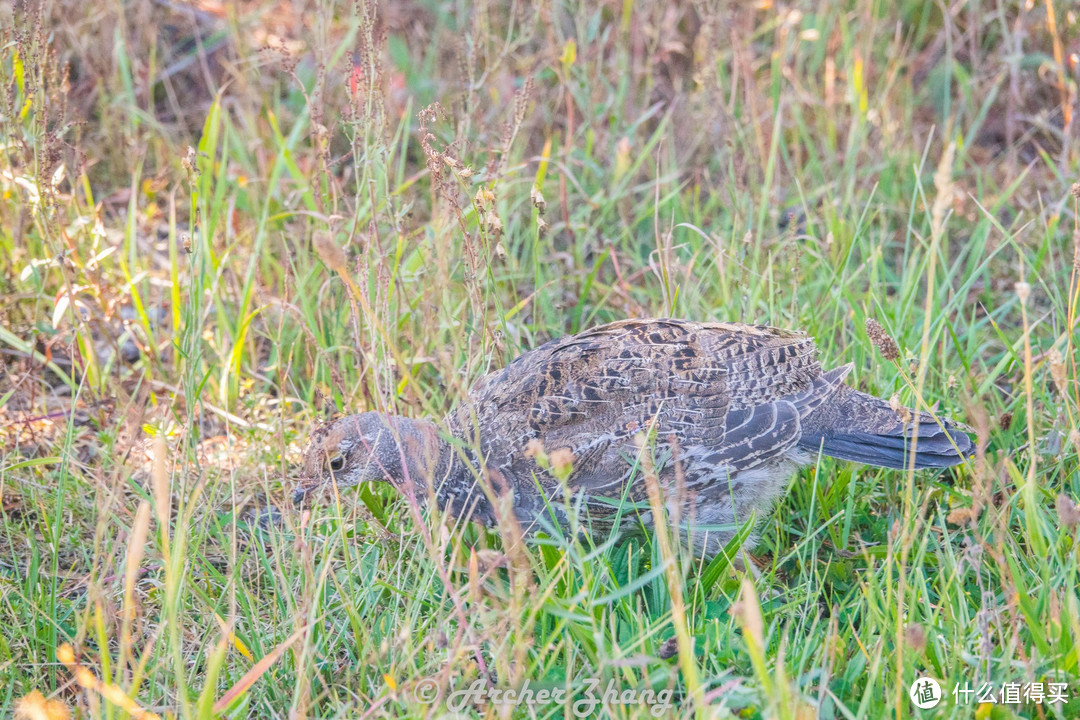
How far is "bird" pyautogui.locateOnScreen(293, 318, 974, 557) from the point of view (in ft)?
11.0

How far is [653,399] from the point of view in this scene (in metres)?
3.43

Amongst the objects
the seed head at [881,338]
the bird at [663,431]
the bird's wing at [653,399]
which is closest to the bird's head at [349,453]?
the bird at [663,431]

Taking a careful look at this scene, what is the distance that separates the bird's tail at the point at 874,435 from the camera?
10.8 feet

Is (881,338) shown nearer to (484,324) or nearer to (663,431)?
(663,431)

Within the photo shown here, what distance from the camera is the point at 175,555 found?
2324 mm

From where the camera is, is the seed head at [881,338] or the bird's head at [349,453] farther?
the bird's head at [349,453]

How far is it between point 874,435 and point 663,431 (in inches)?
29.8

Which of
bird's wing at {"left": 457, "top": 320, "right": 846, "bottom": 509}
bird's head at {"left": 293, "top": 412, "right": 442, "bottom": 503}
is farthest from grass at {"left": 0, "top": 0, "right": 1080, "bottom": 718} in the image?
bird's wing at {"left": 457, "top": 320, "right": 846, "bottom": 509}

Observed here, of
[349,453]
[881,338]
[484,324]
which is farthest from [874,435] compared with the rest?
[349,453]

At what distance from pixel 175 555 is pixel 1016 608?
2212 mm

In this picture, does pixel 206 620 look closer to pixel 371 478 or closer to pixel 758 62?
pixel 371 478

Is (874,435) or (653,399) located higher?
(653,399)

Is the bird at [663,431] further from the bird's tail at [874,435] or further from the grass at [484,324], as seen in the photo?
the grass at [484,324]

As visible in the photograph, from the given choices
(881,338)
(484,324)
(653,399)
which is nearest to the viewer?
(881,338)
